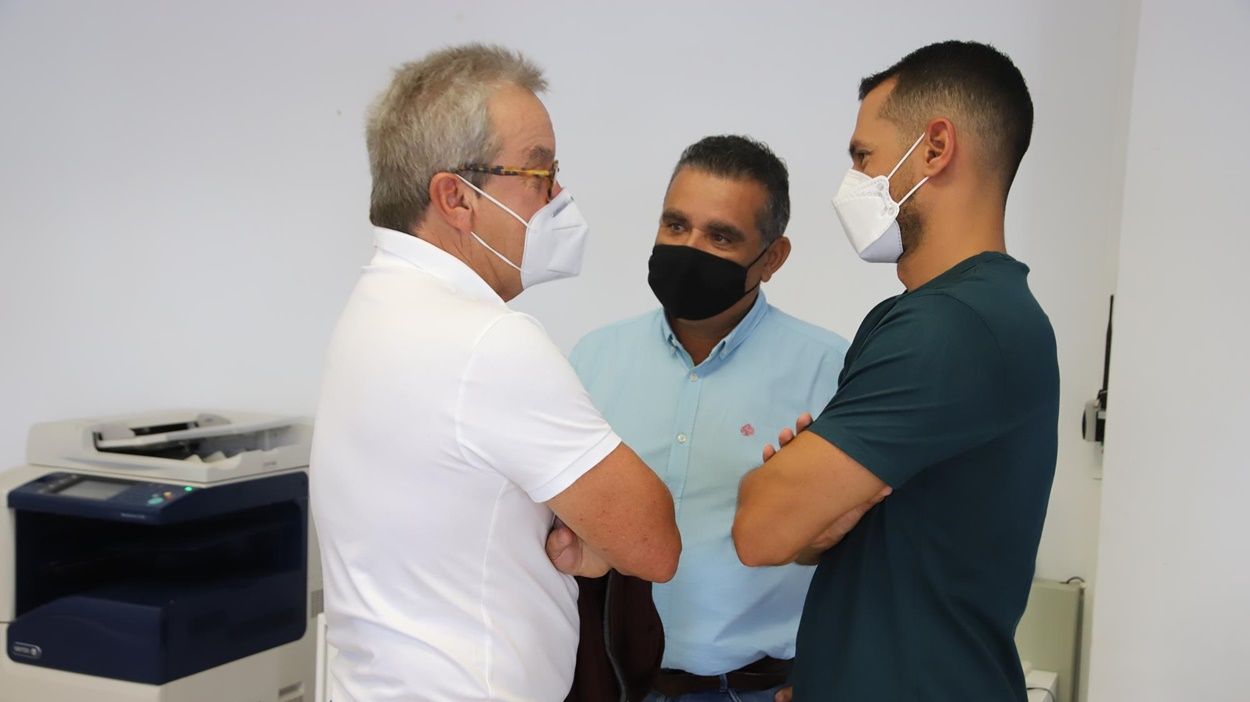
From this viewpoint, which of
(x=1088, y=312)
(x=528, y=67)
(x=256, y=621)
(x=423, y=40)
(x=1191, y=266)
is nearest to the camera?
(x=528, y=67)

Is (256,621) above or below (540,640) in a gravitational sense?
below

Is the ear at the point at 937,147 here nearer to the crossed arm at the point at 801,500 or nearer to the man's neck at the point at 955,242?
the man's neck at the point at 955,242

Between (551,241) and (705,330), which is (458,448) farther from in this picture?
(705,330)

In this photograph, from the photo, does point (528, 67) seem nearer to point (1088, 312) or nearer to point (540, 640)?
point (540, 640)

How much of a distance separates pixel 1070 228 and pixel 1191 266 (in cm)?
38

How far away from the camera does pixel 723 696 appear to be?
167cm

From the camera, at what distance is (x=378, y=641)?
4.00 ft

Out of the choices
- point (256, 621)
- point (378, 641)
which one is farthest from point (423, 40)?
point (378, 641)

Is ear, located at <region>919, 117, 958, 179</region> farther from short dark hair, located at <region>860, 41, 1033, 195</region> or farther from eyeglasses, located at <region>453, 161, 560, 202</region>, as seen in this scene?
eyeglasses, located at <region>453, 161, 560, 202</region>

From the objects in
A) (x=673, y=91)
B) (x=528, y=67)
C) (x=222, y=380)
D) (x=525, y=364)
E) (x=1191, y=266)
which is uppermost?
(x=673, y=91)

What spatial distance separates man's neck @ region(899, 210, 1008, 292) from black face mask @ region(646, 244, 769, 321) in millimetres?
505

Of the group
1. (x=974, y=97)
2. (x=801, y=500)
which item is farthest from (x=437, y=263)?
(x=974, y=97)

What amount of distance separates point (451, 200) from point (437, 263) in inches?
3.5

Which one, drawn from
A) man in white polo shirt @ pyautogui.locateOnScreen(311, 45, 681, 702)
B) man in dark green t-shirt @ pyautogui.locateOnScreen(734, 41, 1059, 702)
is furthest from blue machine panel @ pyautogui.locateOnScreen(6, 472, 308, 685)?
man in dark green t-shirt @ pyautogui.locateOnScreen(734, 41, 1059, 702)
